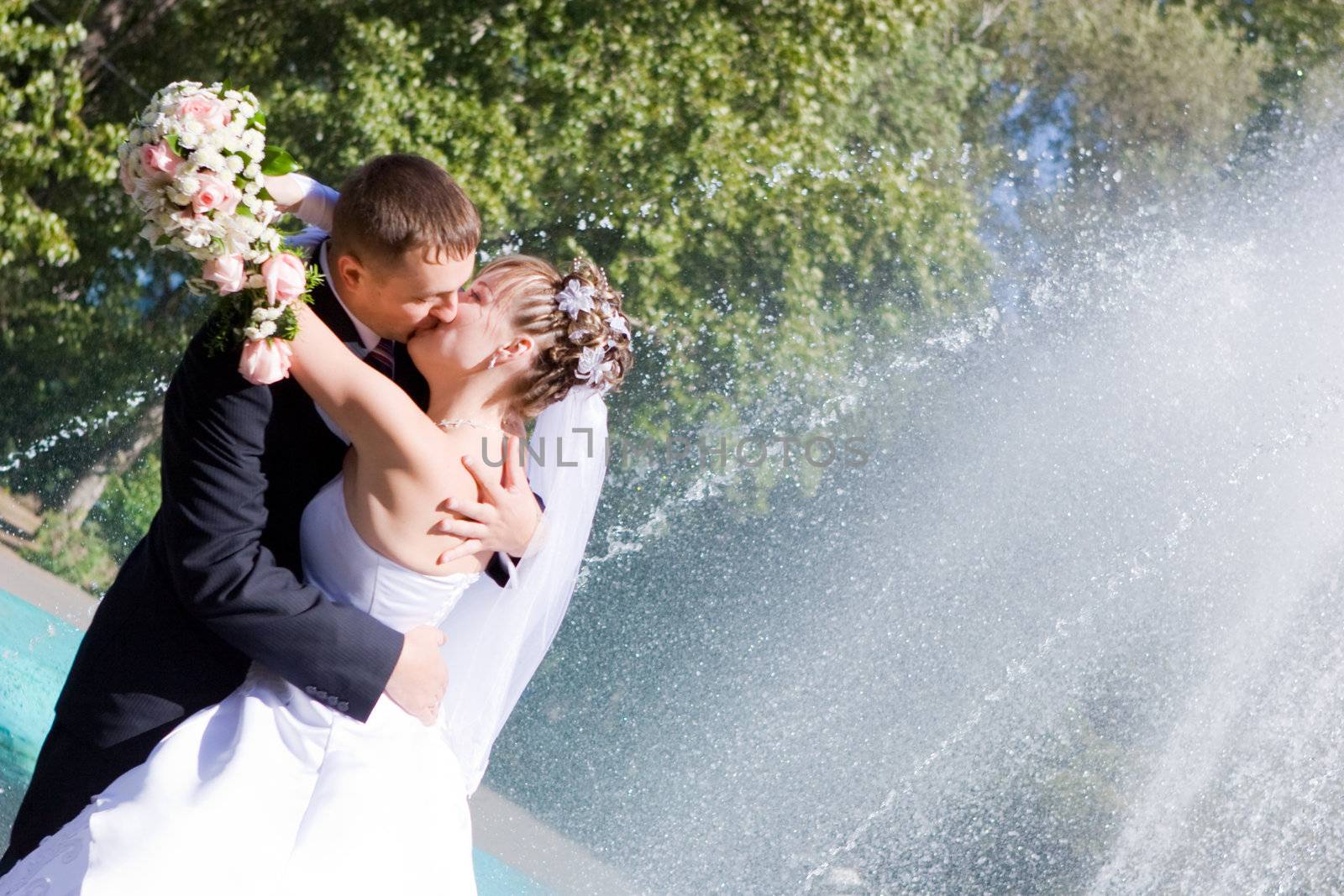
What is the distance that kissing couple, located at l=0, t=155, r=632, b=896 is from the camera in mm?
2244

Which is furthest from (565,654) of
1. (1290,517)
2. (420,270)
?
(420,270)

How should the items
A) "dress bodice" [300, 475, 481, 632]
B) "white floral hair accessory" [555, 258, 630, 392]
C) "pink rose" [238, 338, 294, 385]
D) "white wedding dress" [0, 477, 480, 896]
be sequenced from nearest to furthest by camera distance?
"pink rose" [238, 338, 294, 385]
"white wedding dress" [0, 477, 480, 896]
"dress bodice" [300, 475, 481, 632]
"white floral hair accessory" [555, 258, 630, 392]

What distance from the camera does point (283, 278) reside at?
216 cm

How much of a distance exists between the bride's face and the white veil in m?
0.37

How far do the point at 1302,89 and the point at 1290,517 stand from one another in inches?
315

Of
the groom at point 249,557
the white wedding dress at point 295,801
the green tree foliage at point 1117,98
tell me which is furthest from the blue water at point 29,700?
the green tree foliage at point 1117,98

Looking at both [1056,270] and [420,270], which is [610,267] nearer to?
[1056,270]

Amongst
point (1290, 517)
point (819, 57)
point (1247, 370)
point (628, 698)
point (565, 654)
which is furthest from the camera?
point (819, 57)

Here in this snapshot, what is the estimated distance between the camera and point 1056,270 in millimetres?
10656

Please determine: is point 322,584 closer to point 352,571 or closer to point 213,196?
point 352,571

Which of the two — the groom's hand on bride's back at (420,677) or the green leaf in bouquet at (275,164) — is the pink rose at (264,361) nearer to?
the green leaf in bouquet at (275,164)

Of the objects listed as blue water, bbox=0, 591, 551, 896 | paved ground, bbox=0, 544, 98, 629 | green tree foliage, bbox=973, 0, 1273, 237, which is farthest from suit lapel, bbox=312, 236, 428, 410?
green tree foliage, bbox=973, 0, 1273, 237

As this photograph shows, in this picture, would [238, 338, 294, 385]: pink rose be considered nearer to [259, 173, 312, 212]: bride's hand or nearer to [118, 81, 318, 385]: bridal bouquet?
[118, 81, 318, 385]: bridal bouquet

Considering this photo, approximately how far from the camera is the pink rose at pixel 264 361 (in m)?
2.13
